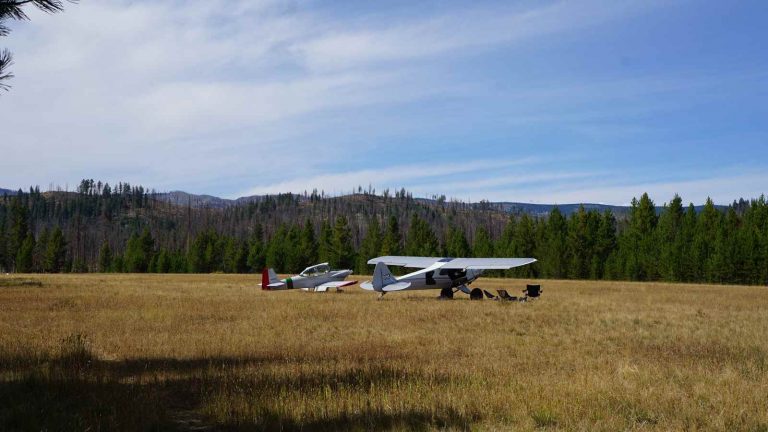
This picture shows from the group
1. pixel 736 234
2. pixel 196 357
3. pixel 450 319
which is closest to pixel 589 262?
pixel 736 234

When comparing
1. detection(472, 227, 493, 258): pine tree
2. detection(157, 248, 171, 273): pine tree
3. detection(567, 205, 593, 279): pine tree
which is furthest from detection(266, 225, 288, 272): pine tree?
detection(567, 205, 593, 279): pine tree

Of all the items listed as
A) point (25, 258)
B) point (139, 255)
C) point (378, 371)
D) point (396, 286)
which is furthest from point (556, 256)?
point (25, 258)

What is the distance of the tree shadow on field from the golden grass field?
0.10 feet

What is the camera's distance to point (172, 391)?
854 centimetres

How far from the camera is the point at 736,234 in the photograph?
5606 centimetres

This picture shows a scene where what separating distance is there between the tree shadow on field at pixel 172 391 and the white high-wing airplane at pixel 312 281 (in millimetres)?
21812

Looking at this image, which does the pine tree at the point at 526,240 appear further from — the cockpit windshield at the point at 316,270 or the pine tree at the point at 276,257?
the cockpit windshield at the point at 316,270

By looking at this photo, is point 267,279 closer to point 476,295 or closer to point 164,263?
point 476,295

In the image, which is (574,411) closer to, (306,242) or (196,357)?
(196,357)

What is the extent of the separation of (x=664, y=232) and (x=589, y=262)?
906 cm

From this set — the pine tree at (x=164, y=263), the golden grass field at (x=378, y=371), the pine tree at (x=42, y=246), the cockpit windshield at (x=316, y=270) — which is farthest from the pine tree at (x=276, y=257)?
the golden grass field at (x=378, y=371)

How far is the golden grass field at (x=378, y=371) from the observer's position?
683cm

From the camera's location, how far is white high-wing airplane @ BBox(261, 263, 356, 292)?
109 feet

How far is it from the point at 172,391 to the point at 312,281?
25012 mm
